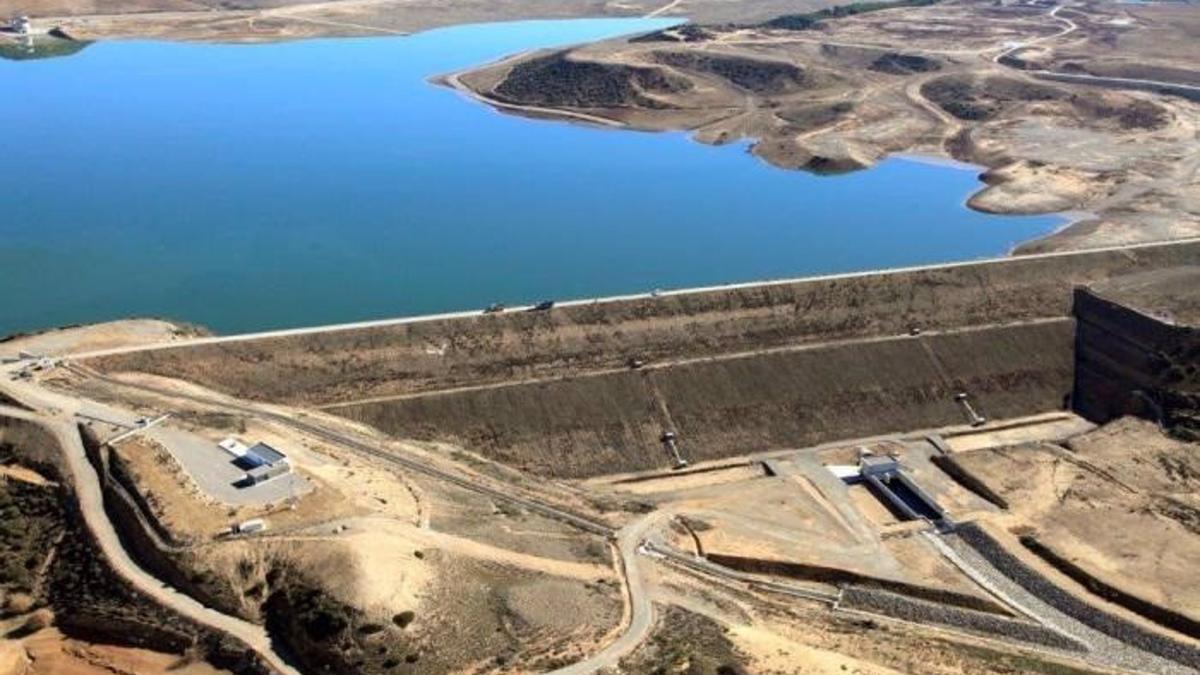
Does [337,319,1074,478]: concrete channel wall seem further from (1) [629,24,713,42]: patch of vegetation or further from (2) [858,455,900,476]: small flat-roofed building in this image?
(1) [629,24,713,42]: patch of vegetation

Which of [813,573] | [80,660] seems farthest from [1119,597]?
[80,660]

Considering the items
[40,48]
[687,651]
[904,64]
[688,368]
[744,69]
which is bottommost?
[688,368]

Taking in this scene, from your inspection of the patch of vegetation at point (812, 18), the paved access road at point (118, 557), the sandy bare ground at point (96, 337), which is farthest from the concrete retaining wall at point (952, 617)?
the patch of vegetation at point (812, 18)

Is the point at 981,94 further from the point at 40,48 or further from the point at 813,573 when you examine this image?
the point at 40,48

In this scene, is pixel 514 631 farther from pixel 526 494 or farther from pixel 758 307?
pixel 758 307

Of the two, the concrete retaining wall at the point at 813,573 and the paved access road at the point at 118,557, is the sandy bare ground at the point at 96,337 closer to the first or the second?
the paved access road at the point at 118,557

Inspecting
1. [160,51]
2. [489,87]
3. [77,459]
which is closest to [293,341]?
[77,459]
